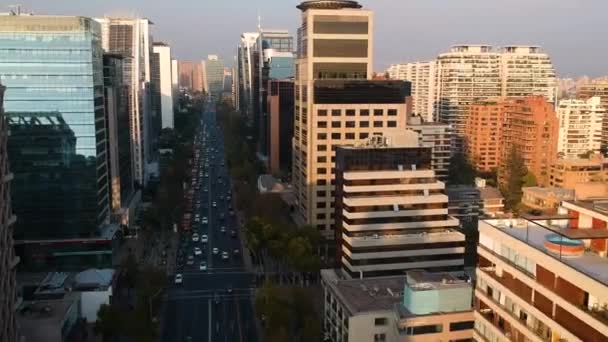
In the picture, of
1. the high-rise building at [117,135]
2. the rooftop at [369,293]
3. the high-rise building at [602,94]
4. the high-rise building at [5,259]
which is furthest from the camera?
the high-rise building at [602,94]

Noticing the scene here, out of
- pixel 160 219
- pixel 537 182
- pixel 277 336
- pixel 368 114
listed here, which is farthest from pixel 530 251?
pixel 537 182

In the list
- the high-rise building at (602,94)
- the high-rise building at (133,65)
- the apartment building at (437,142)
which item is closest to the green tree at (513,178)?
the apartment building at (437,142)

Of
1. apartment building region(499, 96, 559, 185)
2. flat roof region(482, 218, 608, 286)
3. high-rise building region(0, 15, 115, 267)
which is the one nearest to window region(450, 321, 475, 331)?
flat roof region(482, 218, 608, 286)

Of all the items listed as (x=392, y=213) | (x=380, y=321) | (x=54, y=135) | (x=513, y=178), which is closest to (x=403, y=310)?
(x=380, y=321)

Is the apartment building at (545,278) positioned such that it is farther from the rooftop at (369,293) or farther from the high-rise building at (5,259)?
the high-rise building at (5,259)

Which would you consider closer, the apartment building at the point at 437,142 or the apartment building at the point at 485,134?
the apartment building at the point at 437,142

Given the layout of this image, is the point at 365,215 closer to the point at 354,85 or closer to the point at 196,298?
the point at 196,298
